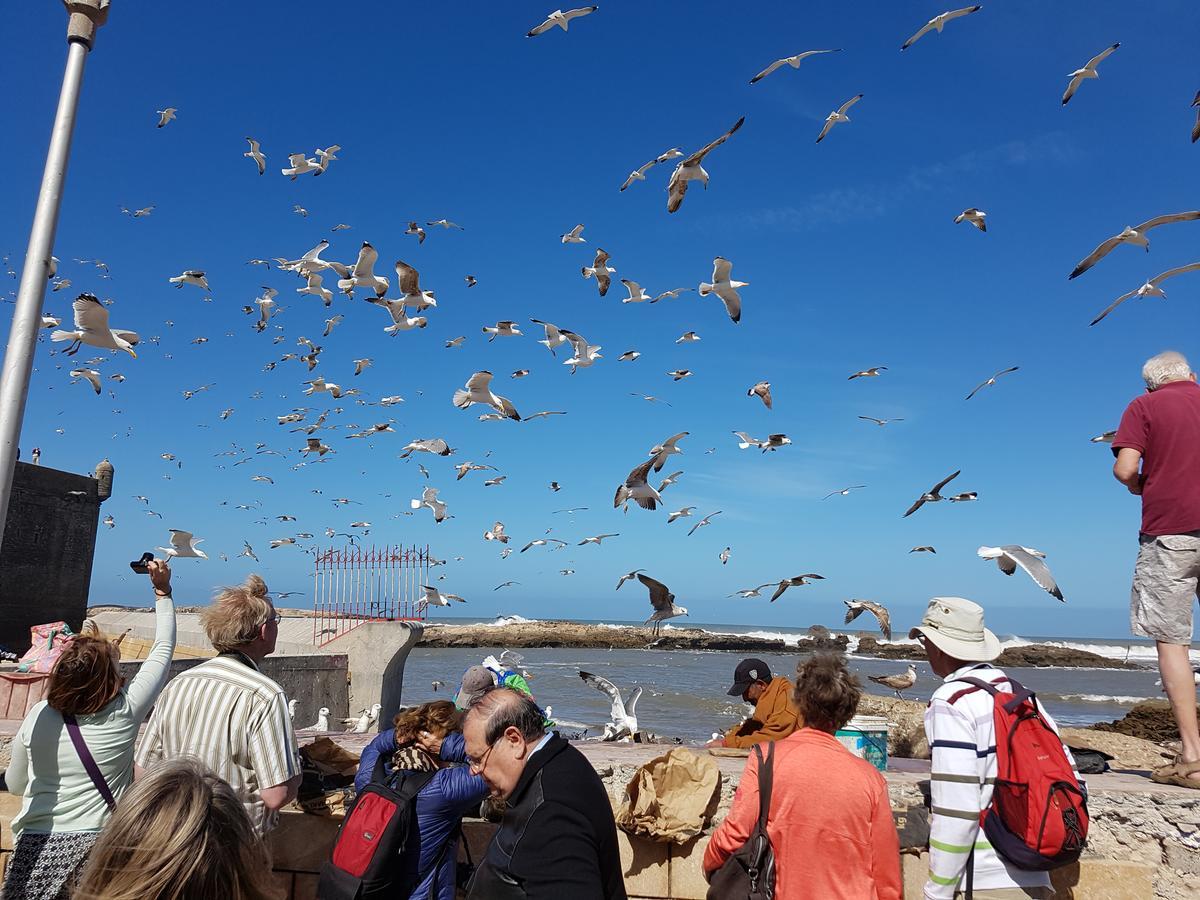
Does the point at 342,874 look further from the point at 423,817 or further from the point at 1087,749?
the point at 1087,749

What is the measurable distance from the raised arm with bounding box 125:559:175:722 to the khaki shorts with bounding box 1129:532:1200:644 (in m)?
3.67

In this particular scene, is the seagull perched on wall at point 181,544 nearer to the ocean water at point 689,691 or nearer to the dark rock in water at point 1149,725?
the ocean water at point 689,691

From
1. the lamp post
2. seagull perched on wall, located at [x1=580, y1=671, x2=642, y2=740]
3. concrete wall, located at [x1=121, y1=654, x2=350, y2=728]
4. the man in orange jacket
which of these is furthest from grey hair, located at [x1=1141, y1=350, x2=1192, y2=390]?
concrete wall, located at [x1=121, y1=654, x2=350, y2=728]

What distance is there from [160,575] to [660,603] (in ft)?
17.8

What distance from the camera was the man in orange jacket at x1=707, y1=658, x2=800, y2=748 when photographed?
179 inches

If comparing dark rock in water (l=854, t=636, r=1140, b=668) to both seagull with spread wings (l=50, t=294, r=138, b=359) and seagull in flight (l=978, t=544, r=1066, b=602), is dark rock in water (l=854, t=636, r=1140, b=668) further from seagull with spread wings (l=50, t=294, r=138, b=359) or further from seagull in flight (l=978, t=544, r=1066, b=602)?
seagull with spread wings (l=50, t=294, r=138, b=359)

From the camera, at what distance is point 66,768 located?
2.57 meters

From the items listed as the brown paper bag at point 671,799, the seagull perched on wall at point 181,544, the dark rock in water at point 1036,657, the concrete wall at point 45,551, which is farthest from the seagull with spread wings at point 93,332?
the dark rock in water at point 1036,657

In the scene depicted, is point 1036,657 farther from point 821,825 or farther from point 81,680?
point 81,680

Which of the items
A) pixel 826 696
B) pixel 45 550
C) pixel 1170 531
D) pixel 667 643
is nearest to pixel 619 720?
pixel 826 696

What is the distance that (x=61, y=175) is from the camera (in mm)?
4215

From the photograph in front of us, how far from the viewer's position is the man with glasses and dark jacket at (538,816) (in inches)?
79.6

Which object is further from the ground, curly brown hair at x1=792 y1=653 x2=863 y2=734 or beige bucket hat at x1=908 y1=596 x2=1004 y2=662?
beige bucket hat at x1=908 y1=596 x2=1004 y2=662

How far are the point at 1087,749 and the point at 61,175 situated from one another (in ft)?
18.8
